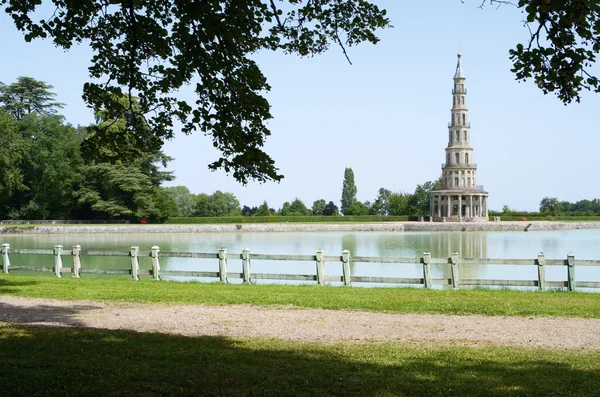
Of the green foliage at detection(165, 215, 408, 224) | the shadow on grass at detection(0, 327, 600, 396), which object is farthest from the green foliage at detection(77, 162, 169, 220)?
the shadow on grass at detection(0, 327, 600, 396)

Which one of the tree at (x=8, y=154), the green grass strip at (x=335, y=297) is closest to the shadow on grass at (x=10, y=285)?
the green grass strip at (x=335, y=297)

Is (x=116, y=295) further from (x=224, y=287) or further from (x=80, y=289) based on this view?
(x=224, y=287)

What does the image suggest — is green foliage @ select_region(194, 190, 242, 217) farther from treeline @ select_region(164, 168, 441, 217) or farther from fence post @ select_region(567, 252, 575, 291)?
fence post @ select_region(567, 252, 575, 291)

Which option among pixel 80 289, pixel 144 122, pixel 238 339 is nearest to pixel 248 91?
pixel 144 122

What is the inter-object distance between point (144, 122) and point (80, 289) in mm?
7217

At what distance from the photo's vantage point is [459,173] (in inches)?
4510

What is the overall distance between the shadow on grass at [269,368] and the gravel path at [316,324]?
101 centimetres

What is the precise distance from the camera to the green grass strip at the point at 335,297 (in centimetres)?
1384

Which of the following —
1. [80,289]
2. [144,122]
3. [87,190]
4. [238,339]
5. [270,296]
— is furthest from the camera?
[87,190]

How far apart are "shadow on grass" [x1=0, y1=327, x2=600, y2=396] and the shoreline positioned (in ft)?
198

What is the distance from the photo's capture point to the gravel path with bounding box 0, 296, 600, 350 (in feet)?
35.2

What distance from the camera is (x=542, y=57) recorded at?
7785 millimetres

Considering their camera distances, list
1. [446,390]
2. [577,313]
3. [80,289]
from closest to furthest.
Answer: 1. [446,390]
2. [577,313]
3. [80,289]

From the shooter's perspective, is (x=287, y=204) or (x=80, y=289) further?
(x=287, y=204)
